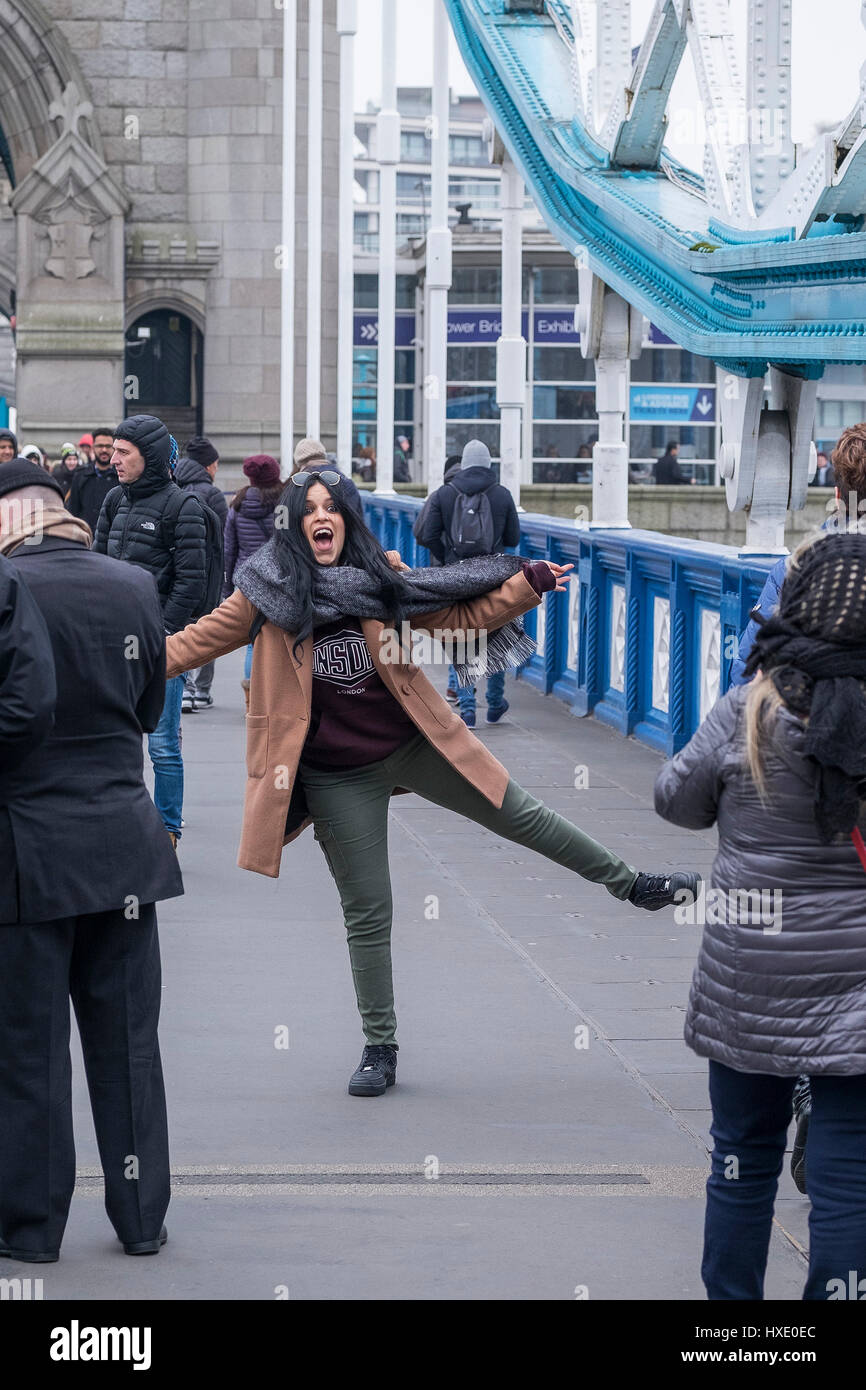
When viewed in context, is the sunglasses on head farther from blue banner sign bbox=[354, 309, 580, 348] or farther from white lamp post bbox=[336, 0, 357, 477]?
blue banner sign bbox=[354, 309, 580, 348]

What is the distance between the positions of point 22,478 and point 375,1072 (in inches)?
78.6

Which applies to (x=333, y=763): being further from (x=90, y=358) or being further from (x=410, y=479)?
(x=410, y=479)

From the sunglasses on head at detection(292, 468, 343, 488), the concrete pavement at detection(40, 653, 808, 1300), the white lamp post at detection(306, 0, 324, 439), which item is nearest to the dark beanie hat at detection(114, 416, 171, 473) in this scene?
the concrete pavement at detection(40, 653, 808, 1300)

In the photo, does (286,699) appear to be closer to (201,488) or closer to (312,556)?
(312,556)

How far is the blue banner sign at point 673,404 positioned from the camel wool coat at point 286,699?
91.0 ft

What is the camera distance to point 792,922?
12.1ft

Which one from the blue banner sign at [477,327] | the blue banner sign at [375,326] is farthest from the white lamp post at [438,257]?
the blue banner sign at [375,326]

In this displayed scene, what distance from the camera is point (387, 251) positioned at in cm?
2184

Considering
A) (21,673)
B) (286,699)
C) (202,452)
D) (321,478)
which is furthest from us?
(202,452)

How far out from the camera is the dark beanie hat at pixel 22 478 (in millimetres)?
4598

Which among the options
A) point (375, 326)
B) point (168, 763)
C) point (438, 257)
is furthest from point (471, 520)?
point (375, 326)

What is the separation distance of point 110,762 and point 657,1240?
1550 millimetres
